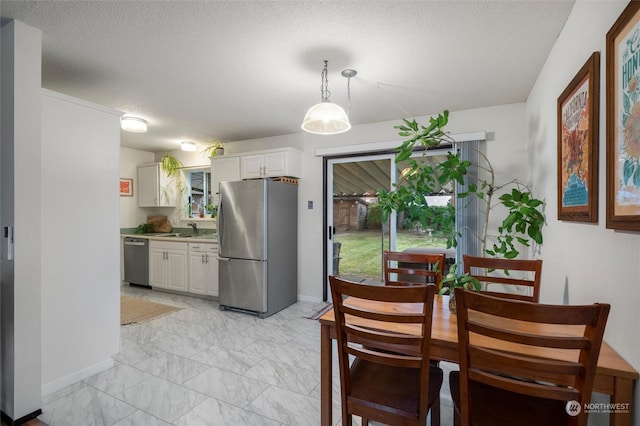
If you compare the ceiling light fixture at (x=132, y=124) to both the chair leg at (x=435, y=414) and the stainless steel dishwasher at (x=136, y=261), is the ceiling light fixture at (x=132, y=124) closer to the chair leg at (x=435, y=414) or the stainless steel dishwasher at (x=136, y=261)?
the stainless steel dishwasher at (x=136, y=261)

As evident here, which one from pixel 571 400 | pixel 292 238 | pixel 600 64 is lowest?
pixel 571 400

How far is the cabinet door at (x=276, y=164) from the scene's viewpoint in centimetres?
403

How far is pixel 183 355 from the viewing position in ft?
8.73

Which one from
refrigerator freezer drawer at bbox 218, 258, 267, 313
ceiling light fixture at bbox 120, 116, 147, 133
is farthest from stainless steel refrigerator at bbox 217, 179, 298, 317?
ceiling light fixture at bbox 120, 116, 147, 133

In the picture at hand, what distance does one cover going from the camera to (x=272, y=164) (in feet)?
13.5

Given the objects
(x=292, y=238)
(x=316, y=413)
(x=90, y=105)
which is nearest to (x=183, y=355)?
(x=316, y=413)

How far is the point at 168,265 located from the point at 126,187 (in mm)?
1800

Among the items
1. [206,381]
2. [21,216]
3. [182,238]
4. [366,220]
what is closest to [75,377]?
[206,381]

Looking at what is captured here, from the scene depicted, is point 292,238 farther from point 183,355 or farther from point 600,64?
point 600,64

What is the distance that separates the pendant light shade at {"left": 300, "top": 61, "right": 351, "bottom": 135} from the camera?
2078 millimetres

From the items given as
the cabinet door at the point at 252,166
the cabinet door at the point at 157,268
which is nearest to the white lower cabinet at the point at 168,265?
the cabinet door at the point at 157,268

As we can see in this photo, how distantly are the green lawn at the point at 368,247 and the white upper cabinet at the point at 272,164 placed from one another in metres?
1.15

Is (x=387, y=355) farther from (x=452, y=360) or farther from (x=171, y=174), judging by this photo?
(x=171, y=174)

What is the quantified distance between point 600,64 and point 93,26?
2781mm
